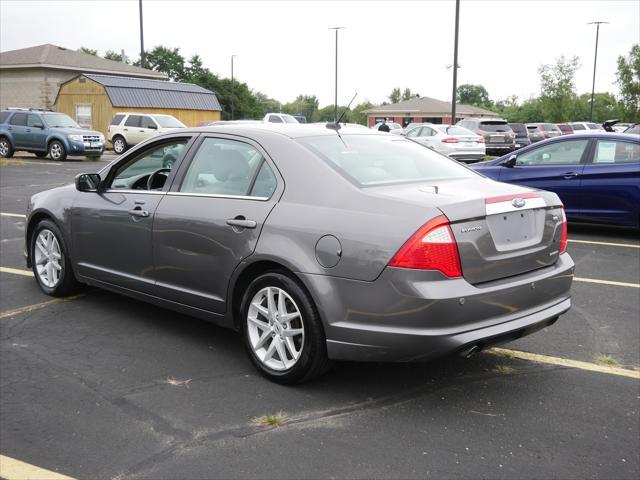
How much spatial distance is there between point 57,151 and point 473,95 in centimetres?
12850

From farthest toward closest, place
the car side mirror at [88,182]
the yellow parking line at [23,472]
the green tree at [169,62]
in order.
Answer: the green tree at [169,62] → the car side mirror at [88,182] → the yellow parking line at [23,472]

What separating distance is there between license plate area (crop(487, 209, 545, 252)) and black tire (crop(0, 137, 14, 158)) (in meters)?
24.4

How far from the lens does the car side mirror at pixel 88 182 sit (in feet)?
18.1

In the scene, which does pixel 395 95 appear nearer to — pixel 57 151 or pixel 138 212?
pixel 57 151

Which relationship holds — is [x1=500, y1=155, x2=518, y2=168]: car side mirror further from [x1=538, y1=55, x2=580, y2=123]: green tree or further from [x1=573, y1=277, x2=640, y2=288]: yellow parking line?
[x1=538, y1=55, x2=580, y2=123]: green tree

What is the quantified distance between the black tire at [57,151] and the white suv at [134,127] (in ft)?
14.9

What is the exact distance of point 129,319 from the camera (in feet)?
17.9

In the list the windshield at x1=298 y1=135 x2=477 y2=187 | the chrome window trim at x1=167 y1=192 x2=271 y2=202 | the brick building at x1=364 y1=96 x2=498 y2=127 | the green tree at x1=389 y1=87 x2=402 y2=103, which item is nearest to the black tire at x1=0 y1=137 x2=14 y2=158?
the chrome window trim at x1=167 y1=192 x2=271 y2=202

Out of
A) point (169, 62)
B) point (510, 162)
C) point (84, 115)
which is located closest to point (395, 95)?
point (169, 62)

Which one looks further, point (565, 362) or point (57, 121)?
point (57, 121)

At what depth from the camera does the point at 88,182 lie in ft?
18.1

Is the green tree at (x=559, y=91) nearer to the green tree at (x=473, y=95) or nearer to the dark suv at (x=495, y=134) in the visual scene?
the dark suv at (x=495, y=134)

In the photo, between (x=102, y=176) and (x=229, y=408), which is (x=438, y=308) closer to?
(x=229, y=408)

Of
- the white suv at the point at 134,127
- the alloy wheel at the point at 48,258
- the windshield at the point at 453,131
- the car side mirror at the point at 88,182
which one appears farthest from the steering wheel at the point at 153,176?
the white suv at the point at 134,127
